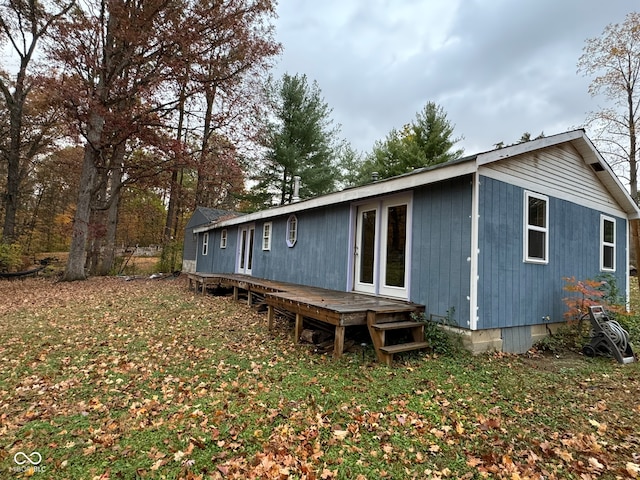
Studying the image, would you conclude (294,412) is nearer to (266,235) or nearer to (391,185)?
(391,185)

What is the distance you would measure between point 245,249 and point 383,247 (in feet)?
23.3

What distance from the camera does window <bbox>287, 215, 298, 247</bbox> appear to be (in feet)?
29.2

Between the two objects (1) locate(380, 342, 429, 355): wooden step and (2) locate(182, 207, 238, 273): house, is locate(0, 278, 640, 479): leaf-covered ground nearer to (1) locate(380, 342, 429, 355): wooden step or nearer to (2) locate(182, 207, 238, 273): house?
(1) locate(380, 342, 429, 355): wooden step

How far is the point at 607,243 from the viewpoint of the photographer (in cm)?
739

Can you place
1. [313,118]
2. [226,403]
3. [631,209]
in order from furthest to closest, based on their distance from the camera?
[313,118]
[631,209]
[226,403]

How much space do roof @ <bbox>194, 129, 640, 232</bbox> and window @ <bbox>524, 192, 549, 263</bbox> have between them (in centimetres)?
90

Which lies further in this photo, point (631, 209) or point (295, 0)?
point (295, 0)

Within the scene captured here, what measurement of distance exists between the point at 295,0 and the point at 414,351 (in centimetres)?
1103

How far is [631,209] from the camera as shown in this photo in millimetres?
7895

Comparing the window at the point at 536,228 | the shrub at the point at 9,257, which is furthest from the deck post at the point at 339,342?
the shrub at the point at 9,257

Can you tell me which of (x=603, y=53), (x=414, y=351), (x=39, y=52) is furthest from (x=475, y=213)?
(x=39, y=52)

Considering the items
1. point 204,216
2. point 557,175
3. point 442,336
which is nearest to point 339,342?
point 442,336

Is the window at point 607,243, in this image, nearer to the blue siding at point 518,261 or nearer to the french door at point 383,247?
the blue siding at point 518,261

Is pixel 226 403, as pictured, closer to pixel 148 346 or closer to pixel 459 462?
pixel 459 462
